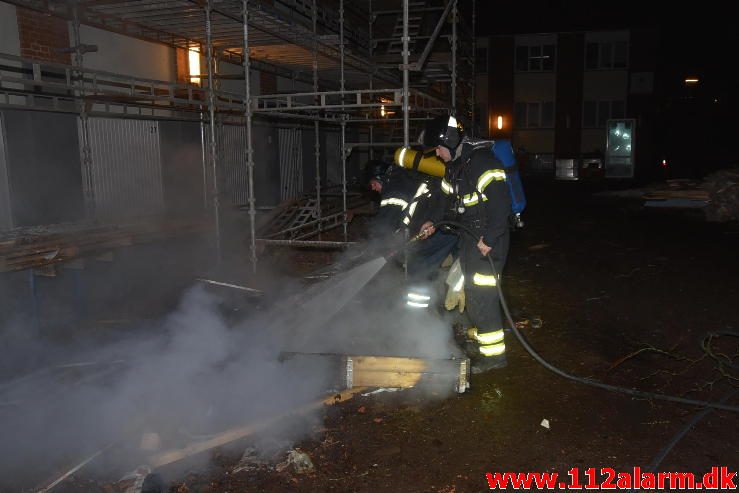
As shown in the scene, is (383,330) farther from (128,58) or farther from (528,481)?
(128,58)

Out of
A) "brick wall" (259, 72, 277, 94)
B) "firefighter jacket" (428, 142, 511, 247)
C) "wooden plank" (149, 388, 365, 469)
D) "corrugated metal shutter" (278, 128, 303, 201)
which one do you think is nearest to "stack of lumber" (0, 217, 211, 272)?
"wooden plank" (149, 388, 365, 469)

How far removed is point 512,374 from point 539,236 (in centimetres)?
797

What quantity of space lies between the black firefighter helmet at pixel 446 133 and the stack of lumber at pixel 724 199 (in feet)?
40.5

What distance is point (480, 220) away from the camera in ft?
16.0

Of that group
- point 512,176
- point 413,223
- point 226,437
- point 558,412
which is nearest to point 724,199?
point 512,176

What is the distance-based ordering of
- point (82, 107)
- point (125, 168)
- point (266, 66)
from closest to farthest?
point (82, 107), point (125, 168), point (266, 66)

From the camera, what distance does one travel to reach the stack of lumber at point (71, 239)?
5.46 m

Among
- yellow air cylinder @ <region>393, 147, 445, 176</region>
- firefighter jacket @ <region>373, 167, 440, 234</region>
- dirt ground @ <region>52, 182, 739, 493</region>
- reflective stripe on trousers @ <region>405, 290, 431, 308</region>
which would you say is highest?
yellow air cylinder @ <region>393, 147, 445, 176</region>

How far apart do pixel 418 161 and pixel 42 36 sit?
6182mm

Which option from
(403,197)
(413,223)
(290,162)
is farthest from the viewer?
(290,162)

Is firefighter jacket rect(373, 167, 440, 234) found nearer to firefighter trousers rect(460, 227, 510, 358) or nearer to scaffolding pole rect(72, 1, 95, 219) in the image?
firefighter trousers rect(460, 227, 510, 358)

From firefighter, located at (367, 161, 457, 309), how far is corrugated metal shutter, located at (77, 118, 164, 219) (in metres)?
5.36

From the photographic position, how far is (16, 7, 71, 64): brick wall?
7.79 m

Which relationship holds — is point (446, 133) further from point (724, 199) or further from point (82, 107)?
point (724, 199)
